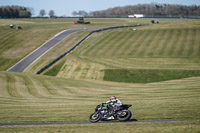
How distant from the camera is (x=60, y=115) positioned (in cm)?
2156

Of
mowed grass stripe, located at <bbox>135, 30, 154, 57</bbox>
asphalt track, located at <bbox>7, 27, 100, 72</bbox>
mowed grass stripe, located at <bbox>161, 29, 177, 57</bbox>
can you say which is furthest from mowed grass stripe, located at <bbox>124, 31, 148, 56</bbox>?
asphalt track, located at <bbox>7, 27, 100, 72</bbox>

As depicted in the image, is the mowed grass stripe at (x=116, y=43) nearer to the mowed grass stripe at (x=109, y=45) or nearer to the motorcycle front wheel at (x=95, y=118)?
the mowed grass stripe at (x=109, y=45)

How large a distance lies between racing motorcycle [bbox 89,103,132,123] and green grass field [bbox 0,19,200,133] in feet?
2.41

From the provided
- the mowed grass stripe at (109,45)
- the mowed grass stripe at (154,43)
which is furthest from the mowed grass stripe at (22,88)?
the mowed grass stripe at (154,43)

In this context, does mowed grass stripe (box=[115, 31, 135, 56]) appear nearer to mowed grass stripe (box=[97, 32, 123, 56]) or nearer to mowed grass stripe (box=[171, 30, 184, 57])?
mowed grass stripe (box=[97, 32, 123, 56])

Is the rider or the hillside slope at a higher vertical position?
the rider

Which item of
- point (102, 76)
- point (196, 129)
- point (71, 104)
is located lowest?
point (102, 76)

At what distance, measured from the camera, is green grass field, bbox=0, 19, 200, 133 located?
20172 millimetres

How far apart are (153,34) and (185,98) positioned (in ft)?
224

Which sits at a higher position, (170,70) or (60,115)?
(60,115)

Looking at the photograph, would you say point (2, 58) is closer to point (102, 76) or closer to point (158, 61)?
point (102, 76)

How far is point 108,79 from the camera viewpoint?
173 feet

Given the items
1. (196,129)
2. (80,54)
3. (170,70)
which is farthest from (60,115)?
(80,54)

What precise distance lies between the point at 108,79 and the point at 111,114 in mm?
33879
